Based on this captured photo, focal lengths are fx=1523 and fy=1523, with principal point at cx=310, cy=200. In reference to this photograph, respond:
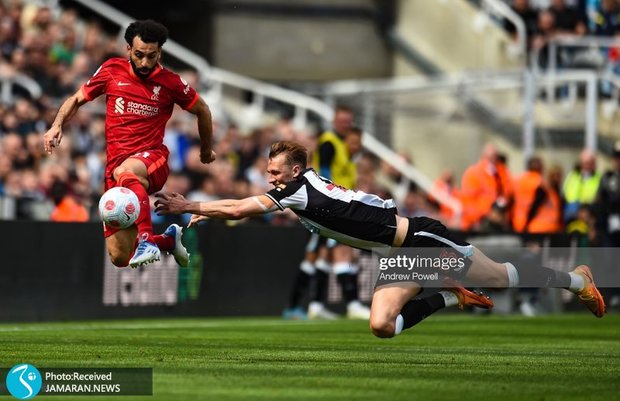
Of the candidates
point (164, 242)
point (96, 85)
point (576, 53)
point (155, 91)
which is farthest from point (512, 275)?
point (576, 53)

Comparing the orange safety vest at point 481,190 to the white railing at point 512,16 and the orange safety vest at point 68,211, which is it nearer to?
the orange safety vest at point 68,211

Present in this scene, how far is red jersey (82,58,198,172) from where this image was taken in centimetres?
1345

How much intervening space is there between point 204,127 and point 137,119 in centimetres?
64

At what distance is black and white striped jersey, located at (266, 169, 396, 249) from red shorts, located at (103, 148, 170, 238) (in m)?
2.07

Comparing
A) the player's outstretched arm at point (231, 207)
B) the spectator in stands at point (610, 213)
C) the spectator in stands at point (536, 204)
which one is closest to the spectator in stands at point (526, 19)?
the spectator in stands at point (610, 213)

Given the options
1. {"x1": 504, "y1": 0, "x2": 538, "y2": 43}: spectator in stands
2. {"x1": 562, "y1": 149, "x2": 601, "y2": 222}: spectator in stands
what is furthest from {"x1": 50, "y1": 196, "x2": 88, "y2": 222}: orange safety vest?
{"x1": 504, "y1": 0, "x2": 538, "y2": 43}: spectator in stands

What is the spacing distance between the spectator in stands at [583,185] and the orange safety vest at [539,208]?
64cm

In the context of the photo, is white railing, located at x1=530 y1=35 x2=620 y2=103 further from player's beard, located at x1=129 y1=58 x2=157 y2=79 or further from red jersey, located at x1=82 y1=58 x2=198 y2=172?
player's beard, located at x1=129 y1=58 x2=157 y2=79

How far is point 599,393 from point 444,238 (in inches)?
115

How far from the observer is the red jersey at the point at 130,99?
44.1 ft

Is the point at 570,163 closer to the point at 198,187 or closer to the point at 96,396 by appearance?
the point at 198,187

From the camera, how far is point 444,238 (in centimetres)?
1238

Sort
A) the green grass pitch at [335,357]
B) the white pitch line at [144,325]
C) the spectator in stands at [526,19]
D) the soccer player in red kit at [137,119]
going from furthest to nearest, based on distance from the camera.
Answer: the spectator in stands at [526,19], the white pitch line at [144,325], the soccer player in red kit at [137,119], the green grass pitch at [335,357]

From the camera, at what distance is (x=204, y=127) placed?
1378 cm
